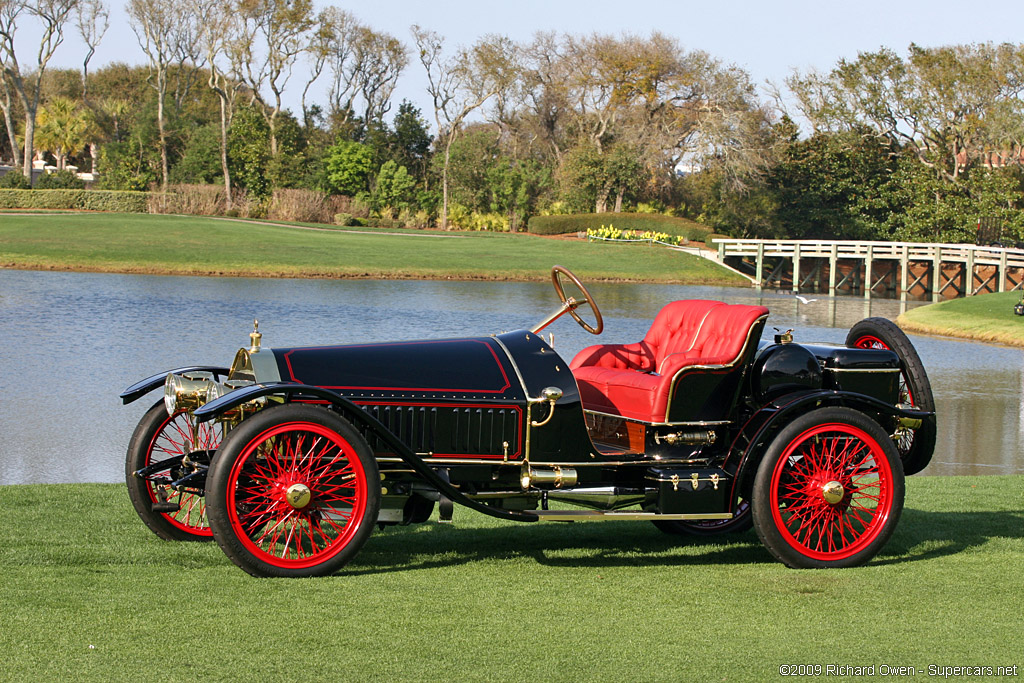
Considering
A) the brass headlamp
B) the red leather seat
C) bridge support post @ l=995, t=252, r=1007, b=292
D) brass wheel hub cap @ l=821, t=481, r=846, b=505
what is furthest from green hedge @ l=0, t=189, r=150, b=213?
brass wheel hub cap @ l=821, t=481, r=846, b=505

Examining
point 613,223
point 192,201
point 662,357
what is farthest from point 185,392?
point 192,201

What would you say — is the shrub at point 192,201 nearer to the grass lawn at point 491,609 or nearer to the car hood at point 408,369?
the grass lawn at point 491,609

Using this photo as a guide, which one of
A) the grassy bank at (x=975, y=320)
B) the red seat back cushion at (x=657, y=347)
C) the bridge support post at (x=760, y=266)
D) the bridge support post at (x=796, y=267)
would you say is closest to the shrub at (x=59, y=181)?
the bridge support post at (x=760, y=266)

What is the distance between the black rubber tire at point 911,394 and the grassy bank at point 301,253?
Answer: 29.4 metres

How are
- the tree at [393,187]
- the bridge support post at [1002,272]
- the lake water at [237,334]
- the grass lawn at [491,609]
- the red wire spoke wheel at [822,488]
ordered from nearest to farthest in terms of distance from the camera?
the grass lawn at [491,609] < the red wire spoke wheel at [822,488] < the lake water at [237,334] < the bridge support post at [1002,272] < the tree at [393,187]

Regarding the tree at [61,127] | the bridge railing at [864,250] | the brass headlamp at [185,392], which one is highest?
the tree at [61,127]

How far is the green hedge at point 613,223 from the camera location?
51188mm

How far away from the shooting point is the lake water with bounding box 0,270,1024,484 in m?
10.8

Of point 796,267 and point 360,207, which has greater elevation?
point 360,207

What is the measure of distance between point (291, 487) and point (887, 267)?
46.8m

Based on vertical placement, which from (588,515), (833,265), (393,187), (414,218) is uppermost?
(393,187)

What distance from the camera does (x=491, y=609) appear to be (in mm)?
4543

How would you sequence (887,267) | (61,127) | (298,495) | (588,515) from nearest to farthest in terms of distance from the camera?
(298,495) < (588,515) < (887,267) < (61,127)

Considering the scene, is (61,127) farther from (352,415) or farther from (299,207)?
(352,415)
